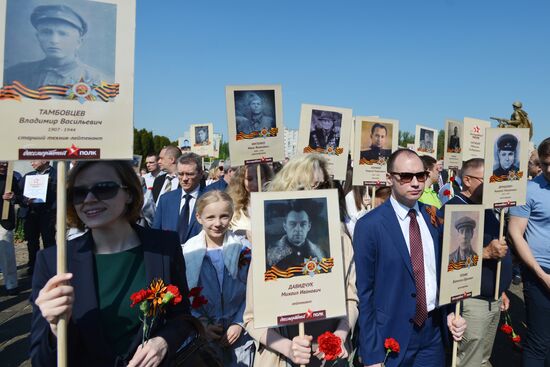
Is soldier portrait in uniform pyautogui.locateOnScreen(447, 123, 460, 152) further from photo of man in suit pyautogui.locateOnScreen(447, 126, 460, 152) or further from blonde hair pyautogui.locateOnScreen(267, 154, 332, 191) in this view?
blonde hair pyautogui.locateOnScreen(267, 154, 332, 191)

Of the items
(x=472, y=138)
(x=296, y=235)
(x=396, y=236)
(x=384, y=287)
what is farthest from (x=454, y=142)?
(x=296, y=235)

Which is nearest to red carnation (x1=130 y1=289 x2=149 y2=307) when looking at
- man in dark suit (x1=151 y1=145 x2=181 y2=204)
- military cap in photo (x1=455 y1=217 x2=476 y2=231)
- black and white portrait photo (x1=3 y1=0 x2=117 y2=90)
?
black and white portrait photo (x1=3 y1=0 x2=117 y2=90)

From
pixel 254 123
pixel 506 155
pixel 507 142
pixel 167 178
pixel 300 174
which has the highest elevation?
pixel 254 123

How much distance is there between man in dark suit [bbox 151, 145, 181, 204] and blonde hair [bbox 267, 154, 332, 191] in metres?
4.75

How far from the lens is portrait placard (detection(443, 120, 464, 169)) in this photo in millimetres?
7594

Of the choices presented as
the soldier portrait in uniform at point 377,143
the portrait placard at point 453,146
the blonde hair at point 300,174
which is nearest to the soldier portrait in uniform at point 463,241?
the blonde hair at point 300,174

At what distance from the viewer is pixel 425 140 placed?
8.81 m

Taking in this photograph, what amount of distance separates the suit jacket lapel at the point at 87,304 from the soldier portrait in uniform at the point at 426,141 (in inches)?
308

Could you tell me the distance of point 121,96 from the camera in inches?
71.5

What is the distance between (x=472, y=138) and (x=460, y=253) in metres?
4.62

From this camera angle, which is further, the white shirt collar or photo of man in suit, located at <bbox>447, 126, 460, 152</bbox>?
photo of man in suit, located at <bbox>447, 126, 460, 152</bbox>

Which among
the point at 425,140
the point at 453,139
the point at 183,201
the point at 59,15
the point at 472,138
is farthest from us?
the point at 425,140

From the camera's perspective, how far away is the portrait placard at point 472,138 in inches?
263

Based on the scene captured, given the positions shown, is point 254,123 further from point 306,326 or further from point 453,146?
point 453,146
